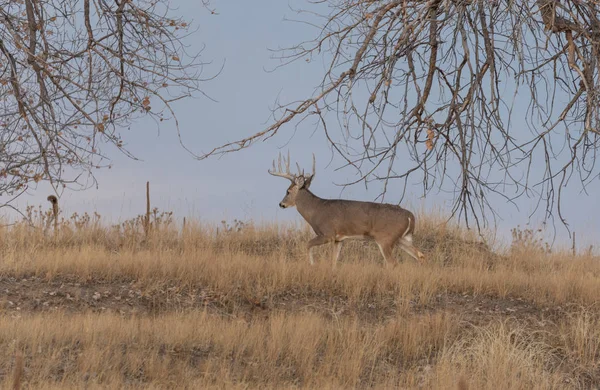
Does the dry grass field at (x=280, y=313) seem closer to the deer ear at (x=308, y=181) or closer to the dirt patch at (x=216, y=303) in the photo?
the dirt patch at (x=216, y=303)

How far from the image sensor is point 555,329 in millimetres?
10805

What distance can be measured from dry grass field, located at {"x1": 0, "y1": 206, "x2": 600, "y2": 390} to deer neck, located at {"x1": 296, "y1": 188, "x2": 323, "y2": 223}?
2.86ft

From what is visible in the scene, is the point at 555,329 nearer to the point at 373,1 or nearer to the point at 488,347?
the point at 488,347

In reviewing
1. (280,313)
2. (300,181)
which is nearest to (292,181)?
(300,181)

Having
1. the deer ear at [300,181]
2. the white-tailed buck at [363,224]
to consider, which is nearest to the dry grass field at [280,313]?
the white-tailed buck at [363,224]

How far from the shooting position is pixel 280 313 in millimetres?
11117

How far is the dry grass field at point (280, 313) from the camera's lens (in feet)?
26.2

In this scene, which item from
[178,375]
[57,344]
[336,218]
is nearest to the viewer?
[178,375]

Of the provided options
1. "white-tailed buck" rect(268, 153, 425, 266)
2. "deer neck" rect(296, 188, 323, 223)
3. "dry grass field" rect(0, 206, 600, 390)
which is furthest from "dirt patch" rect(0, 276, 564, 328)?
"deer neck" rect(296, 188, 323, 223)

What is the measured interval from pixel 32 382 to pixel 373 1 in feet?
20.1

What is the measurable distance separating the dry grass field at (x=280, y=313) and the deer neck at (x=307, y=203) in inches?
34.3

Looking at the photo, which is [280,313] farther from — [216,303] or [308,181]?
[308,181]

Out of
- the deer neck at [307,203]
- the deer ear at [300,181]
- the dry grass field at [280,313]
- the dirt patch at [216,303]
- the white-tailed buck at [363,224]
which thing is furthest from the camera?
the deer ear at [300,181]

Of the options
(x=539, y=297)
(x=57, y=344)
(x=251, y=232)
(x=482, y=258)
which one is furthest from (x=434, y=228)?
(x=57, y=344)
